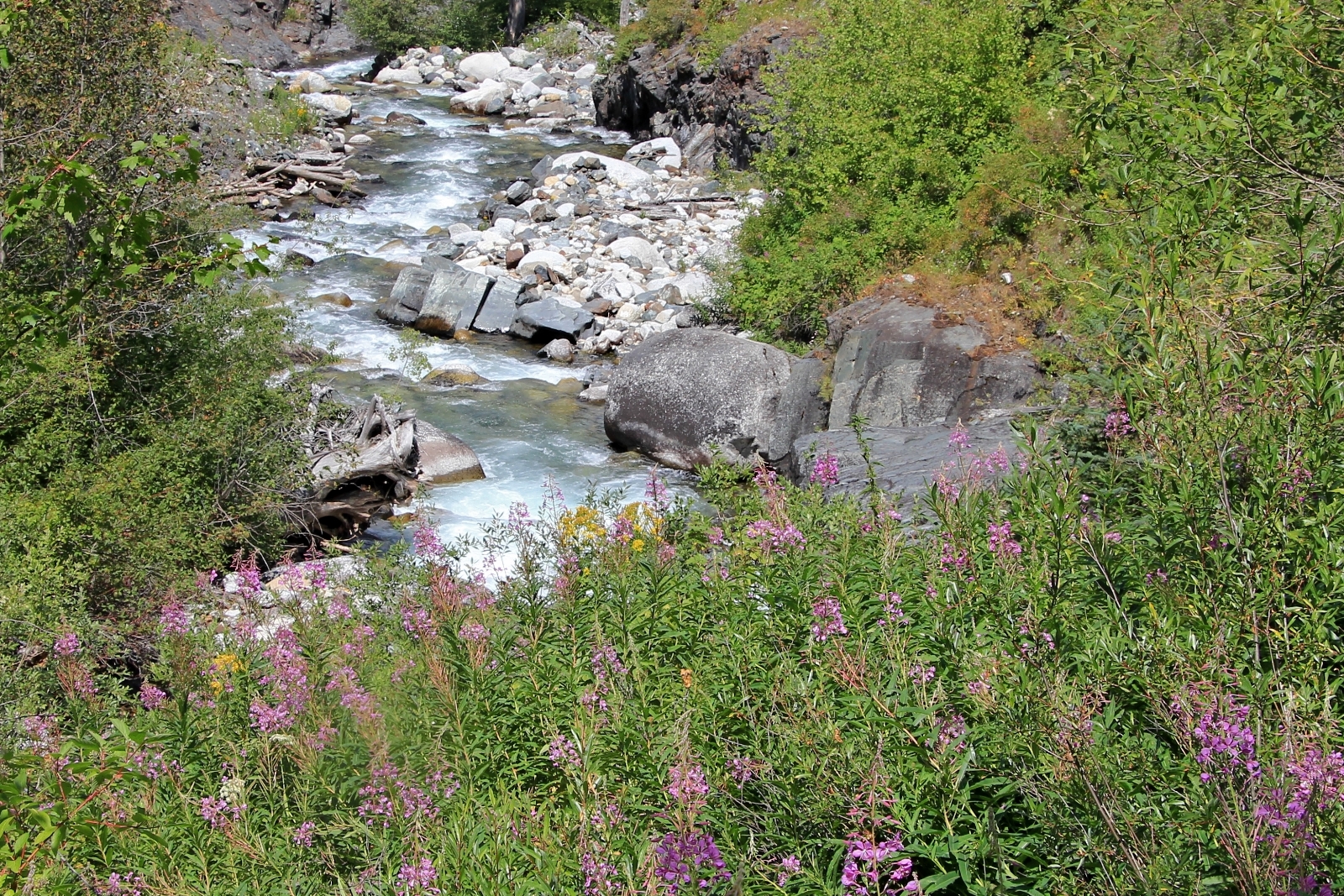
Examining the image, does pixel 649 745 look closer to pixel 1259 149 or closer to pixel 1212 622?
pixel 1212 622

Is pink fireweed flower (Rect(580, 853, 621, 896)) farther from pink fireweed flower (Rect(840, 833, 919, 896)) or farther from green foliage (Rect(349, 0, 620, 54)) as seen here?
green foliage (Rect(349, 0, 620, 54))

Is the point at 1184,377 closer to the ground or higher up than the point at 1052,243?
higher up

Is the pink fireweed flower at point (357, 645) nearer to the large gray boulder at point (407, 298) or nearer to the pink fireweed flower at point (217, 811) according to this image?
the pink fireweed flower at point (217, 811)

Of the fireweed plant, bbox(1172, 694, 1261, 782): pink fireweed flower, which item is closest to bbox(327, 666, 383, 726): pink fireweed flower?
the fireweed plant

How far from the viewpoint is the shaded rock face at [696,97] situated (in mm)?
23344

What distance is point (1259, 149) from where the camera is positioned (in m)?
4.43

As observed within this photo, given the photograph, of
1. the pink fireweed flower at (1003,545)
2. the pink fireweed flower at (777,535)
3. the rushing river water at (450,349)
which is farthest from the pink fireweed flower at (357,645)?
the rushing river water at (450,349)

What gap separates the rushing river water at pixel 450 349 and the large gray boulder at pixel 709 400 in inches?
18.8

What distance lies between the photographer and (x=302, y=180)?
2344 cm

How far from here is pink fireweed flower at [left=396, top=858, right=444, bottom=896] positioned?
106 inches

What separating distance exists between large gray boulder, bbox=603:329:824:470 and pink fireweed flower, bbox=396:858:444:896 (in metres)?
9.22

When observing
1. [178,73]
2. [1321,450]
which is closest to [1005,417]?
[1321,450]

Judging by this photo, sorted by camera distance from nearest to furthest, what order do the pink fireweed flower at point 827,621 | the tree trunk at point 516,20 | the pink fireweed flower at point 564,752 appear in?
the pink fireweed flower at point 564,752
the pink fireweed flower at point 827,621
the tree trunk at point 516,20

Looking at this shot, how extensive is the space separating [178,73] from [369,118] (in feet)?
68.3
